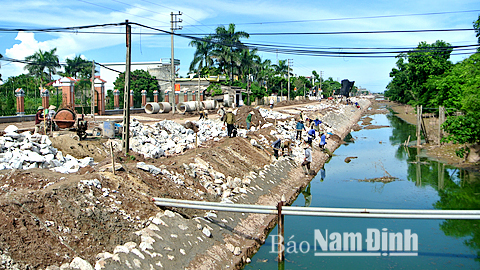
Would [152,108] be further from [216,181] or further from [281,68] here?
[281,68]

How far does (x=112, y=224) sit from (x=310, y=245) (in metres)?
5.07

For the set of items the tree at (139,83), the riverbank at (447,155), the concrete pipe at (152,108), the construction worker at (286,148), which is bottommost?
the riverbank at (447,155)

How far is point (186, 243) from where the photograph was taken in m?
7.91

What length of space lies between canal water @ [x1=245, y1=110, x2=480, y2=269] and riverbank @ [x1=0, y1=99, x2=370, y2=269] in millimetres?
Result: 1182

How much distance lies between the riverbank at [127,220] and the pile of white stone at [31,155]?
0.55 meters

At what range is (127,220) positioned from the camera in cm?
783

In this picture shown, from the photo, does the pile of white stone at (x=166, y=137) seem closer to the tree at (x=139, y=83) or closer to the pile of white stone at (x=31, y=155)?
the pile of white stone at (x=31, y=155)

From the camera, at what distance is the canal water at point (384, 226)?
9000 millimetres

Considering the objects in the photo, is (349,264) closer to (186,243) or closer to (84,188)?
(186,243)

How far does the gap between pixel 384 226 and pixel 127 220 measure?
7.33m

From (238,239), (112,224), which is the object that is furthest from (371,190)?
(112,224)

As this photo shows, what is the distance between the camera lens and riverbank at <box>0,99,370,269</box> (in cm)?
638

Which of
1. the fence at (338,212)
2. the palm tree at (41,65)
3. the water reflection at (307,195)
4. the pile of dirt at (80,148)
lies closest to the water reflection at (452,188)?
the fence at (338,212)

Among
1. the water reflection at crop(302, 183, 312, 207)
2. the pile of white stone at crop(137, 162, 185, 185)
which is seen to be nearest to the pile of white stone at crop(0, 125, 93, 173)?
the pile of white stone at crop(137, 162, 185, 185)
